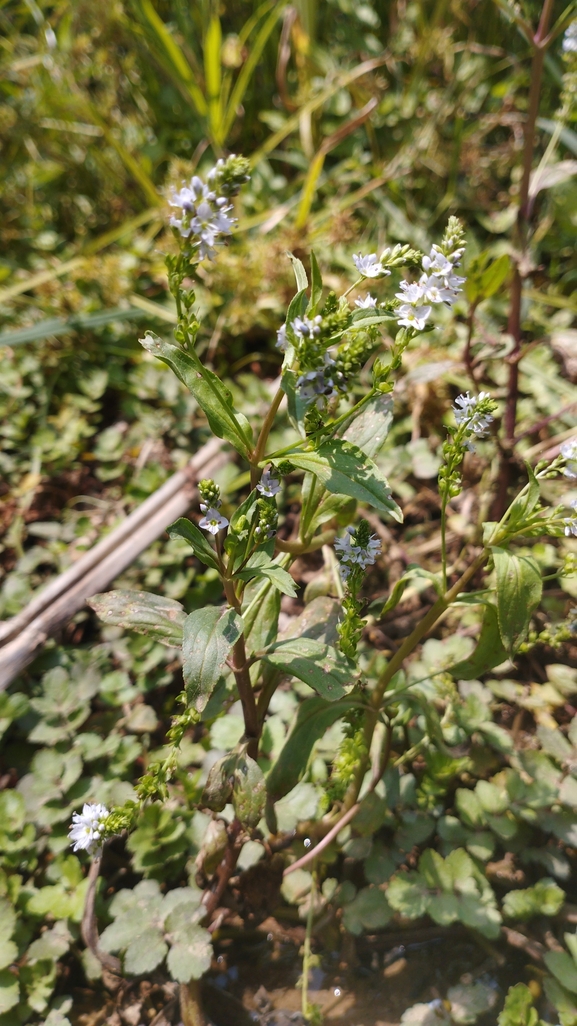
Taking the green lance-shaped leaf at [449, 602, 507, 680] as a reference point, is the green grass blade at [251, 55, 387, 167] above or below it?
above

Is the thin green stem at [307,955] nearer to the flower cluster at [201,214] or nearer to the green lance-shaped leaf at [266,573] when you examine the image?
the green lance-shaped leaf at [266,573]

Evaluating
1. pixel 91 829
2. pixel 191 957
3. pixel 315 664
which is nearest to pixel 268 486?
pixel 315 664

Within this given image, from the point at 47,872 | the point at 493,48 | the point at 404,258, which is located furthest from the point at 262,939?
the point at 493,48

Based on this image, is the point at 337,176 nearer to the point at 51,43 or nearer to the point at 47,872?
the point at 51,43

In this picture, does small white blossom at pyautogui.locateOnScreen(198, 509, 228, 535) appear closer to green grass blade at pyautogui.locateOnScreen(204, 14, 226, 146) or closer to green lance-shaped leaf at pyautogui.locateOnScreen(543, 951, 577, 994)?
green lance-shaped leaf at pyautogui.locateOnScreen(543, 951, 577, 994)

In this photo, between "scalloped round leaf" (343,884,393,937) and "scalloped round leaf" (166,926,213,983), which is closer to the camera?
"scalloped round leaf" (166,926,213,983)

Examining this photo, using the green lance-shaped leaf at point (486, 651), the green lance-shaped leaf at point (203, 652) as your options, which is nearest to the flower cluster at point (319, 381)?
the green lance-shaped leaf at point (203, 652)

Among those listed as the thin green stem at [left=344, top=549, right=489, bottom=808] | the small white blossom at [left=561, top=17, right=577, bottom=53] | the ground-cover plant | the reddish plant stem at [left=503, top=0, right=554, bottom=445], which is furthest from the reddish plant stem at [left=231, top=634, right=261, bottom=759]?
the small white blossom at [left=561, top=17, right=577, bottom=53]
